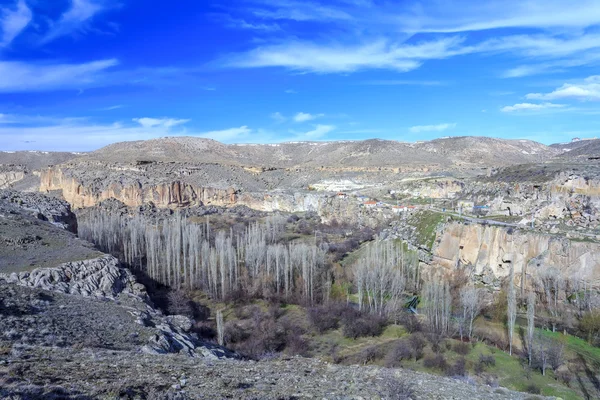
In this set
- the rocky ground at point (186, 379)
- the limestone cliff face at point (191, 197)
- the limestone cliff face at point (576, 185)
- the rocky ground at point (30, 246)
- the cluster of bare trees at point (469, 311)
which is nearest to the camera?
the rocky ground at point (186, 379)

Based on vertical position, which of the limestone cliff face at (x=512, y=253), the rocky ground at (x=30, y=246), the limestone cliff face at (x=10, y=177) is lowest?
the limestone cliff face at (x=512, y=253)

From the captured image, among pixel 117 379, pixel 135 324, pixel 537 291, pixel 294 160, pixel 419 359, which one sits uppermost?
pixel 294 160

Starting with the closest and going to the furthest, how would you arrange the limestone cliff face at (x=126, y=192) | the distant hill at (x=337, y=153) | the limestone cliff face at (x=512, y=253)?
the limestone cliff face at (x=512, y=253) → the limestone cliff face at (x=126, y=192) → the distant hill at (x=337, y=153)

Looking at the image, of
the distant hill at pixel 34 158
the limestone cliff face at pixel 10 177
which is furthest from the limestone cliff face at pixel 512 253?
the distant hill at pixel 34 158

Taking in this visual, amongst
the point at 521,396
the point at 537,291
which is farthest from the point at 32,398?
the point at 537,291

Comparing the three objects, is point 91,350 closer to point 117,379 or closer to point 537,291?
point 117,379

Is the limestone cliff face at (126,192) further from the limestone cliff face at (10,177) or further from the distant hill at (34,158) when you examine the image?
the distant hill at (34,158)

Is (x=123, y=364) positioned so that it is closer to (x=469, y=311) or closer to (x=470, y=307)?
(x=470, y=307)
